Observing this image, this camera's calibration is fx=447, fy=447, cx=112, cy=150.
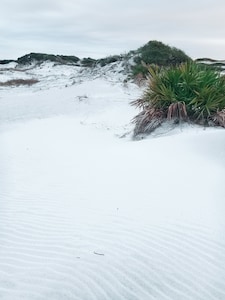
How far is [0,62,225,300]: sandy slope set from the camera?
3805mm

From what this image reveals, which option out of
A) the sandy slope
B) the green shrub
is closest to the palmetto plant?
the sandy slope

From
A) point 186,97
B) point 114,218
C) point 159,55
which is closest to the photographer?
point 114,218

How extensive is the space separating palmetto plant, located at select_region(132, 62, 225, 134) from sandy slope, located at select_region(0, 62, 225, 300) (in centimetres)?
59

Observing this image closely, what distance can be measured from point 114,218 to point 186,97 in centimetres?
614

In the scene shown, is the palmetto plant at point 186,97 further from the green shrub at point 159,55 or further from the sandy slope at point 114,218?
the green shrub at point 159,55

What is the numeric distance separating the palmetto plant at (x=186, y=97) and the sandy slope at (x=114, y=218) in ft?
1.94

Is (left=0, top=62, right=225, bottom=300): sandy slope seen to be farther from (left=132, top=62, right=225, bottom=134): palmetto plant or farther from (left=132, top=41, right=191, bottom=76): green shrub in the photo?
(left=132, top=41, right=191, bottom=76): green shrub

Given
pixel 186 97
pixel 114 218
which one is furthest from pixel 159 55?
pixel 114 218

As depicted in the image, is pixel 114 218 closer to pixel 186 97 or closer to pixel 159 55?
pixel 186 97

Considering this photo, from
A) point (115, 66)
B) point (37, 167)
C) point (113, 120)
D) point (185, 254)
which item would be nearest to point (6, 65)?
point (115, 66)

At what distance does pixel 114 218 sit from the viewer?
5.10m

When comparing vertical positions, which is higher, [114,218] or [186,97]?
[186,97]

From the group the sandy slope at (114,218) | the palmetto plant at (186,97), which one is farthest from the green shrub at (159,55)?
the sandy slope at (114,218)

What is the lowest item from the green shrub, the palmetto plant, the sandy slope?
the sandy slope
